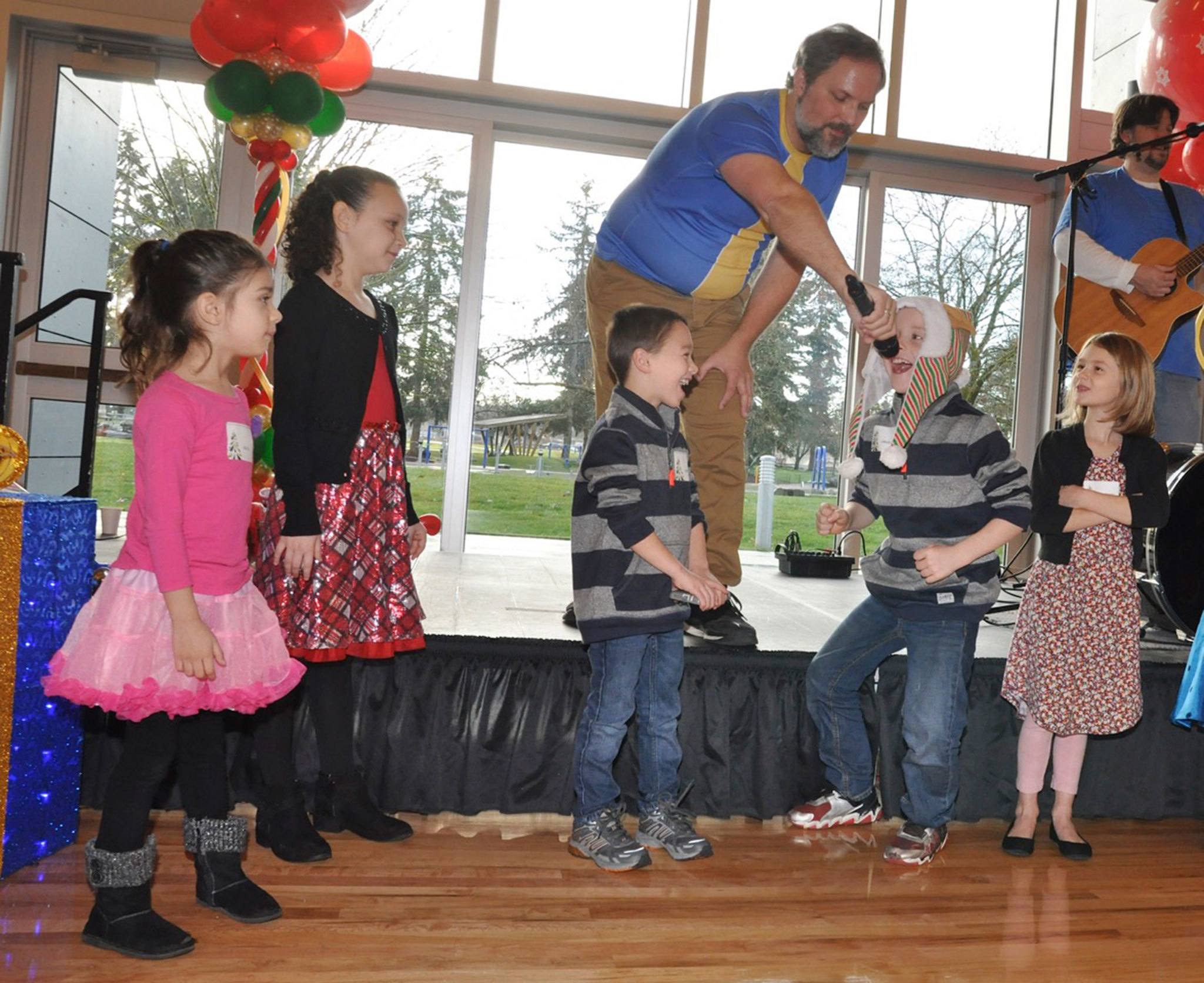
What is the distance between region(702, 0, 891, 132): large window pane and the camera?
508 cm

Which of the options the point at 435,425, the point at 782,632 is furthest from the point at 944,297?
the point at 782,632

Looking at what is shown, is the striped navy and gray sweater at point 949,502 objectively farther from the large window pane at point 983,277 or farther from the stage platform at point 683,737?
the large window pane at point 983,277

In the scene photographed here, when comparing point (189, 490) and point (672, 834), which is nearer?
point (189, 490)

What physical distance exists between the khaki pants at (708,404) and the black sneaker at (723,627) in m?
0.08

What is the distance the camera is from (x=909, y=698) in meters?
2.05

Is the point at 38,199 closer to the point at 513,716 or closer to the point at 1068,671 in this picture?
the point at 513,716

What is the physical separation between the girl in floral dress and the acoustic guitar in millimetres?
1106

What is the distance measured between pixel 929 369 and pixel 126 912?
164cm

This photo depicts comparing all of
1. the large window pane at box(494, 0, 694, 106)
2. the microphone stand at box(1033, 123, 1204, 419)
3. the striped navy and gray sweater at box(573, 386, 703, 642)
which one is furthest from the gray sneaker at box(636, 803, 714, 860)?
the large window pane at box(494, 0, 694, 106)

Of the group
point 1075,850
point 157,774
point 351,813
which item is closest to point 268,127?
point 351,813

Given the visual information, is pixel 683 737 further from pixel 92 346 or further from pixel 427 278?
pixel 427 278

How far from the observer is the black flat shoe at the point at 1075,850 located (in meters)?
Result: 2.11

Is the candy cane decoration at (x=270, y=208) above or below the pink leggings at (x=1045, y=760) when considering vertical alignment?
above

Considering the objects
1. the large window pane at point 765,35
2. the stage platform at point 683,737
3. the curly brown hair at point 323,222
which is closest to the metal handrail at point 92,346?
the stage platform at point 683,737
